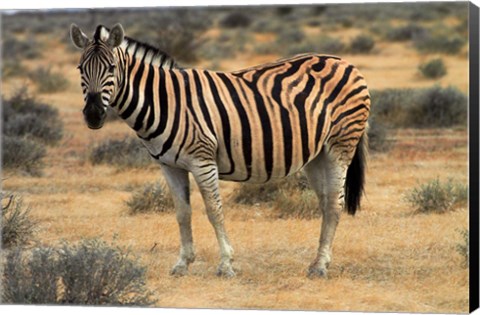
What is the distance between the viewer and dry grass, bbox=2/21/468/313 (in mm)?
9672

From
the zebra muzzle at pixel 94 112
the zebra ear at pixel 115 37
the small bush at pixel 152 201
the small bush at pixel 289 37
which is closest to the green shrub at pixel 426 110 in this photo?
the small bush at pixel 152 201

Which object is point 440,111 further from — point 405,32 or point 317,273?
point 405,32

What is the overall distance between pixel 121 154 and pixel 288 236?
4859 mm

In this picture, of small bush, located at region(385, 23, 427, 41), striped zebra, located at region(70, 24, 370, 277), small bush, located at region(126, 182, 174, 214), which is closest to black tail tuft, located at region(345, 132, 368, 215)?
striped zebra, located at region(70, 24, 370, 277)

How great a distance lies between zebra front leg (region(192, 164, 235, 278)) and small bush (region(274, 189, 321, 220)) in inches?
115

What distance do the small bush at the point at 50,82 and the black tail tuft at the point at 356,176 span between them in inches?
527

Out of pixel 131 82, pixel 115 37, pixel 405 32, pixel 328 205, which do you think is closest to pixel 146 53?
pixel 131 82

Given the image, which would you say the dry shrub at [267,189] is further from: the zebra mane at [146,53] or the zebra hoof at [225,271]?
the zebra mane at [146,53]

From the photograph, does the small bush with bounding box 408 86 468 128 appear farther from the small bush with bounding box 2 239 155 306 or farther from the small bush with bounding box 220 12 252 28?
the small bush with bounding box 220 12 252 28

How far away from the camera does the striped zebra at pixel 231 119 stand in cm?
948

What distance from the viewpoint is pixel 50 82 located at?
23219mm

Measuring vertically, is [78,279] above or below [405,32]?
below

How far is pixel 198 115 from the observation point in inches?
379

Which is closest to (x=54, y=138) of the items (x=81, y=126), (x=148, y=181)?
(x=81, y=126)
